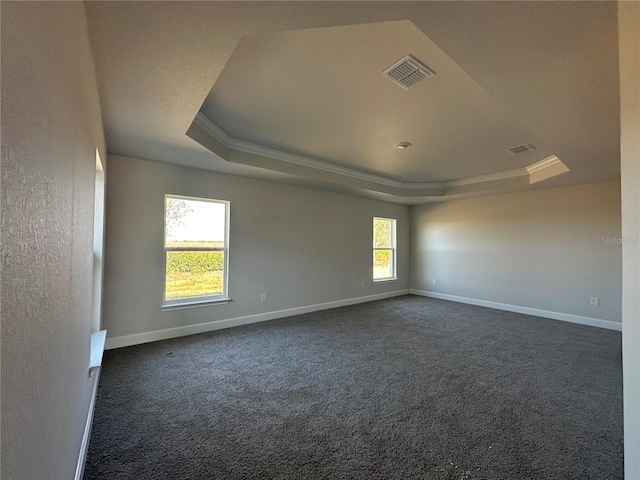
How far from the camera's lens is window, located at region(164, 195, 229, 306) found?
372 cm

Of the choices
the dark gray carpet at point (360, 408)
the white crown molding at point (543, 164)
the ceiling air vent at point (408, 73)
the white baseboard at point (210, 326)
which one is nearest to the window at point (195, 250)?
the white baseboard at point (210, 326)

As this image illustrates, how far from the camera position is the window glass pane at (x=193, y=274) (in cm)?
372

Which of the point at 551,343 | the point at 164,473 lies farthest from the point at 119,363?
the point at 551,343

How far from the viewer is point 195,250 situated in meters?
3.89

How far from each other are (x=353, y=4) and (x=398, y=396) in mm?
2623

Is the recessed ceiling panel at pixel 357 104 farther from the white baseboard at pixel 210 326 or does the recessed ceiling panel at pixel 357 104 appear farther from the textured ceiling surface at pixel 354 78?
the white baseboard at pixel 210 326

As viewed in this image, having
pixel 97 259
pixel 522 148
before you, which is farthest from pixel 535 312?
pixel 97 259

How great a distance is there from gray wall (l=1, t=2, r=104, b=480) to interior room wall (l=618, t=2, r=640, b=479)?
1.90m

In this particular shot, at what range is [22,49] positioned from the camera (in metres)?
0.64

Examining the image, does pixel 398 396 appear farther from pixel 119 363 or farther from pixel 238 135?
pixel 238 135

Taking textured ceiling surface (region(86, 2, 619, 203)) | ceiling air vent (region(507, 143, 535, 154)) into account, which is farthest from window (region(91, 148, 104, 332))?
ceiling air vent (region(507, 143, 535, 154))

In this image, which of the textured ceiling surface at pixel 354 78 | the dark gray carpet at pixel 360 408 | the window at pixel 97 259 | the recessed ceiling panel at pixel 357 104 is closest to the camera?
the textured ceiling surface at pixel 354 78

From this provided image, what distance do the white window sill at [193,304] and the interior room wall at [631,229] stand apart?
3.93 metres

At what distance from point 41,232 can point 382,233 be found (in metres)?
6.21
